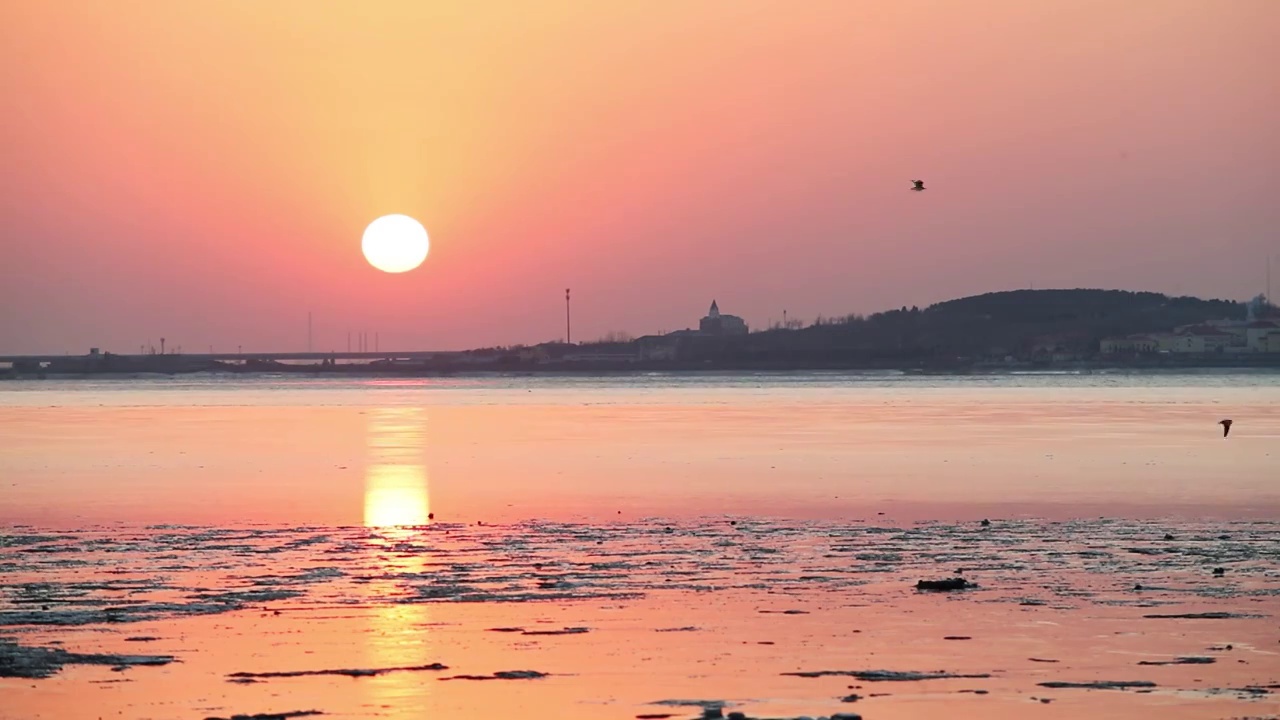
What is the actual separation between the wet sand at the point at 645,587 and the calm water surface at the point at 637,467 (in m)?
0.22

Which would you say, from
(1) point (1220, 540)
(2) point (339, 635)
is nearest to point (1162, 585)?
(1) point (1220, 540)

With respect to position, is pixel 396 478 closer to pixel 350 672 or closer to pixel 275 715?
pixel 350 672

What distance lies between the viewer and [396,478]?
38250mm

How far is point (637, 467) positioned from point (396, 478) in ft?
20.4

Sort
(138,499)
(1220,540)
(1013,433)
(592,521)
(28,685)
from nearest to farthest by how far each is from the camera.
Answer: (28,685)
(1220,540)
(592,521)
(138,499)
(1013,433)

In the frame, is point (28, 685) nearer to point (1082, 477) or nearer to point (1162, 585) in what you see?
point (1162, 585)

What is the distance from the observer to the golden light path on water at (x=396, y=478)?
2925 cm

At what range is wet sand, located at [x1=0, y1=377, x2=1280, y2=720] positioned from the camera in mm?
13812

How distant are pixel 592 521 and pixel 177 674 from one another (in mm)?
13630

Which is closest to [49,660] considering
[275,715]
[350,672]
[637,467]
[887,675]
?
[350,672]

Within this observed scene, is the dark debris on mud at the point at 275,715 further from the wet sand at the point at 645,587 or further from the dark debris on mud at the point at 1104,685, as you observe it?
the dark debris on mud at the point at 1104,685

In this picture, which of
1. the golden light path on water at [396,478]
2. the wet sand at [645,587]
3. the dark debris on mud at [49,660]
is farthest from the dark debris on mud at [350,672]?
the golden light path on water at [396,478]

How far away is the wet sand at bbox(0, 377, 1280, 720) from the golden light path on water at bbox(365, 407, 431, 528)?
26 centimetres

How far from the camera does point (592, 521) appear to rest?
91.1 feet
